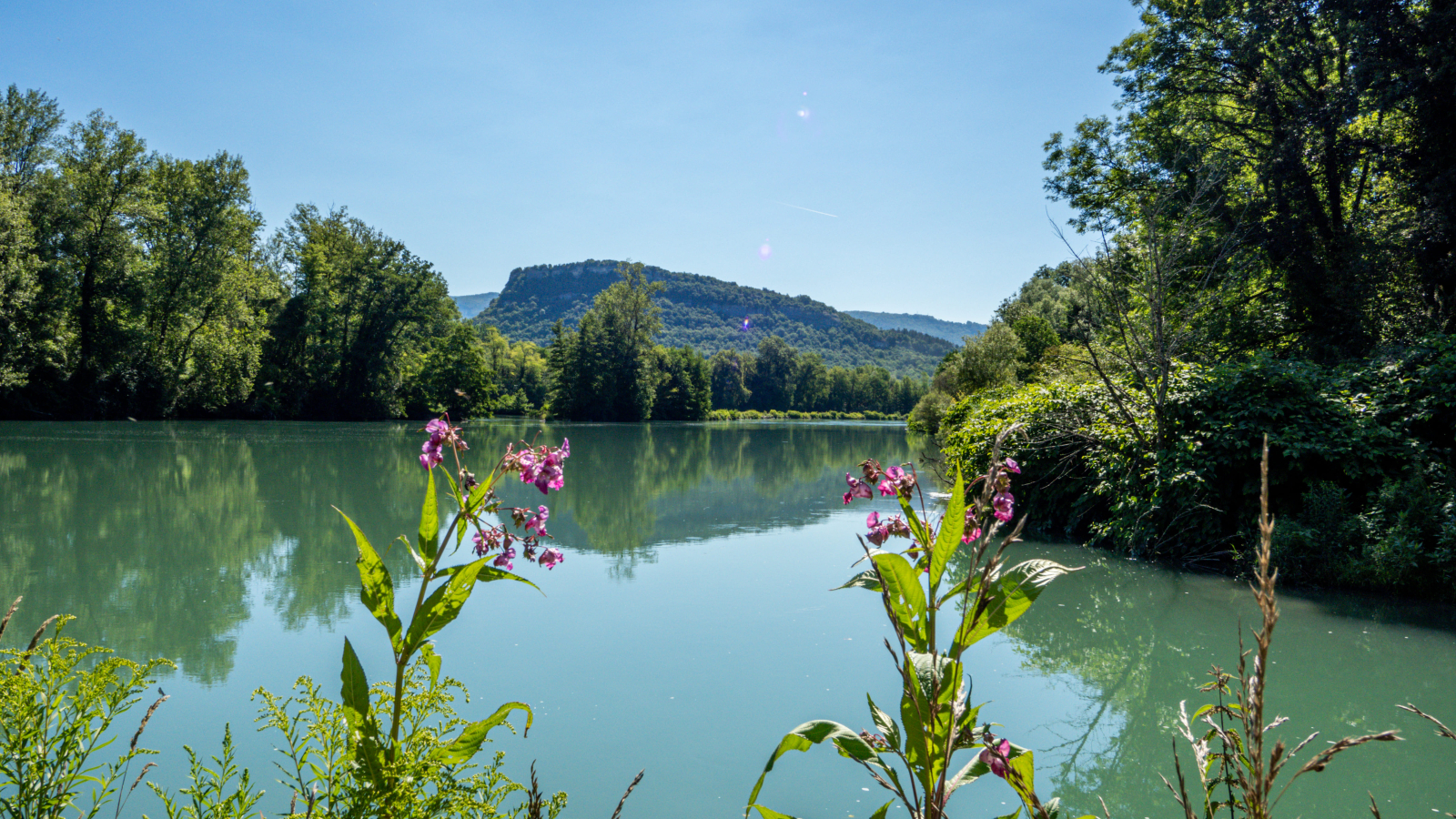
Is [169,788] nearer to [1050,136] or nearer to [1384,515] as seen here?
[1384,515]

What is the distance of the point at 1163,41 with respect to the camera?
13.1 m

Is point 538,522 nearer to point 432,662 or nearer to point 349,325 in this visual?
point 432,662

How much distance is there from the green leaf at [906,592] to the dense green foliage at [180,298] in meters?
34.9

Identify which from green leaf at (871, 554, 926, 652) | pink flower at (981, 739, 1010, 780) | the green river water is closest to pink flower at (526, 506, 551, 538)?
green leaf at (871, 554, 926, 652)

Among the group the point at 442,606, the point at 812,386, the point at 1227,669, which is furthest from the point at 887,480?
the point at 812,386

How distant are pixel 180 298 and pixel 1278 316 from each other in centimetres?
3894

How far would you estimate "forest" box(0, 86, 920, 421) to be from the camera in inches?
1107

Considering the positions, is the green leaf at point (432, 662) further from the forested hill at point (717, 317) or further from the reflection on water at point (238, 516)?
the forested hill at point (717, 317)

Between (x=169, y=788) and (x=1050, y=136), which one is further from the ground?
(x=1050, y=136)

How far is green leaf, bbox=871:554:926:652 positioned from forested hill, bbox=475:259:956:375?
454 feet

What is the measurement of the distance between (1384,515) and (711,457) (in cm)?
1755

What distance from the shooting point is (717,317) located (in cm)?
16712

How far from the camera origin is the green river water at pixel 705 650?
3.41 m

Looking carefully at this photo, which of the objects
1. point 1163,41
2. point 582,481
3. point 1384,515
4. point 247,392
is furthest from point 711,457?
point 247,392
